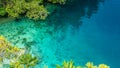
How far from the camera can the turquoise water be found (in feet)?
138

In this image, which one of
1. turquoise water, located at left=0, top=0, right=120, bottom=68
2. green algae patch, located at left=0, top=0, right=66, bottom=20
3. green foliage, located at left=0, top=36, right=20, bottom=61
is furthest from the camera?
green algae patch, located at left=0, top=0, right=66, bottom=20

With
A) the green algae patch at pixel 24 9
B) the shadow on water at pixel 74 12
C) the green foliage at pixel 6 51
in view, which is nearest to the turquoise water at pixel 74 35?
the shadow on water at pixel 74 12

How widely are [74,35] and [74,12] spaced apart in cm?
768

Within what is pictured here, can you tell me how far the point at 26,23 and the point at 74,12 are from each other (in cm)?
909

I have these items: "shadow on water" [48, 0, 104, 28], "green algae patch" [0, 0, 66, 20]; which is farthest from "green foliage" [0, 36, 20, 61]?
"shadow on water" [48, 0, 104, 28]

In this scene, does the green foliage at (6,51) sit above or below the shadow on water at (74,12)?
below

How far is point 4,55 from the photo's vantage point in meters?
36.8

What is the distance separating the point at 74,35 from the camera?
47.2 meters

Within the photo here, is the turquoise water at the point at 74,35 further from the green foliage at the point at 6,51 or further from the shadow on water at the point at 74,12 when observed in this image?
the green foliage at the point at 6,51

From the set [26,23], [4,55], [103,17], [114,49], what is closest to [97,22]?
[103,17]

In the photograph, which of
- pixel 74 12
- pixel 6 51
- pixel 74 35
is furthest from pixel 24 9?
pixel 6 51

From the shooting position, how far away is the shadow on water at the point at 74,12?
168ft

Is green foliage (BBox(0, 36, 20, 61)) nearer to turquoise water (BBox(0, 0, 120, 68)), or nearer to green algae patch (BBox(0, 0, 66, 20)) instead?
turquoise water (BBox(0, 0, 120, 68))

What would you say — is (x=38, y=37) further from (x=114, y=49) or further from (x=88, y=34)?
(x=114, y=49)
